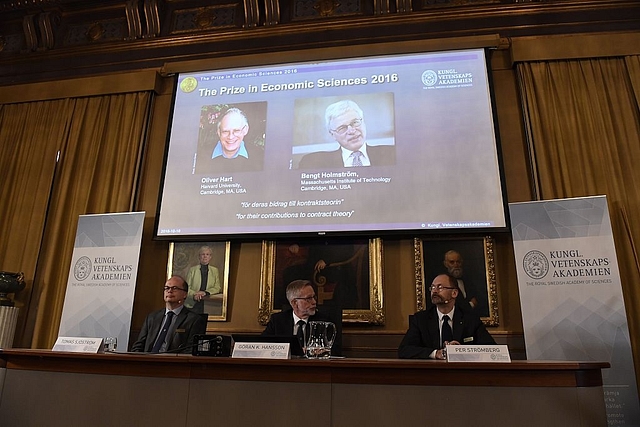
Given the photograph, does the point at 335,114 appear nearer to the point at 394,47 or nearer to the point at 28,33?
the point at 394,47

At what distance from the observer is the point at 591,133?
411 centimetres

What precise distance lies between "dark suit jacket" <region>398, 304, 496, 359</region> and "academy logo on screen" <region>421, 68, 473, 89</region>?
1.97 m

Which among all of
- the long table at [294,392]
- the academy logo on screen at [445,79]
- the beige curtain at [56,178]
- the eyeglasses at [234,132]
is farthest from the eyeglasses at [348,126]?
the long table at [294,392]

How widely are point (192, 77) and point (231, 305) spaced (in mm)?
2266

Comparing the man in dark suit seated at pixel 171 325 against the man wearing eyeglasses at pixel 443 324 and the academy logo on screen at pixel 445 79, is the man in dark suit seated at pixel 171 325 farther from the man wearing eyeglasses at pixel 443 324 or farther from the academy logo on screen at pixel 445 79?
the academy logo on screen at pixel 445 79

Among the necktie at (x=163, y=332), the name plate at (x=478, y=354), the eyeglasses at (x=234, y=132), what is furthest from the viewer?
the eyeglasses at (x=234, y=132)

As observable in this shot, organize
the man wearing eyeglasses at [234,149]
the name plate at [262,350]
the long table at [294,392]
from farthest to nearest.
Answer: the man wearing eyeglasses at [234,149] < the name plate at [262,350] < the long table at [294,392]

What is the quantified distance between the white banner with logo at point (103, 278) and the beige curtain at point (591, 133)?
345 cm

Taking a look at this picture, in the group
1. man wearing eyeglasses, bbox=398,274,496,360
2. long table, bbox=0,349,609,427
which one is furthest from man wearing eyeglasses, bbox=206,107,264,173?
long table, bbox=0,349,609,427

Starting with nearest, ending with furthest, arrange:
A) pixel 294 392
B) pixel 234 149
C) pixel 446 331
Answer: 1. pixel 294 392
2. pixel 446 331
3. pixel 234 149

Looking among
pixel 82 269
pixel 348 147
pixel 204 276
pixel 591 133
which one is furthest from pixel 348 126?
pixel 82 269

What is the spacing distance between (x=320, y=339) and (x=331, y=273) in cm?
203

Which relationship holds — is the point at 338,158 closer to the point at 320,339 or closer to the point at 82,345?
the point at 320,339

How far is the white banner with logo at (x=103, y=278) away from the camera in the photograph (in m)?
4.07
